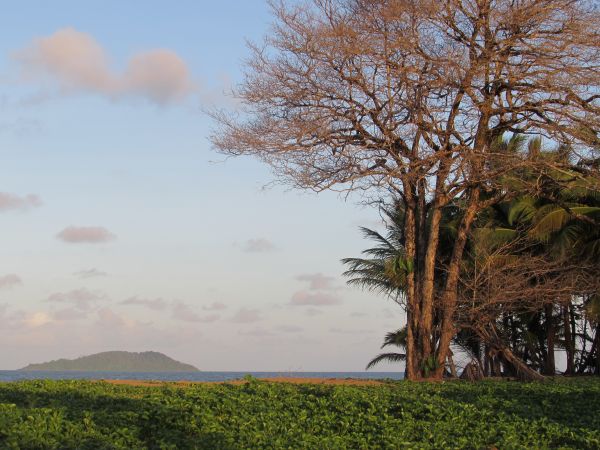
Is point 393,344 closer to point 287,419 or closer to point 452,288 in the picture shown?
point 452,288

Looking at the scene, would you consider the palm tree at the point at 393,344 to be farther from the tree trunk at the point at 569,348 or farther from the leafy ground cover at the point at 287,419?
the leafy ground cover at the point at 287,419

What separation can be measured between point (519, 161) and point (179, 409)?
12.3m

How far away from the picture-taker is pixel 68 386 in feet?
49.7

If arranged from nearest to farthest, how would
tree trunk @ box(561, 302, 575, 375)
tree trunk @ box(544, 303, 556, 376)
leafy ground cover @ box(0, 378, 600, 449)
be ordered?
leafy ground cover @ box(0, 378, 600, 449) < tree trunk @ box(544, 303, 556, 376) < tree trunk @ box(561, 302, 575, 375)

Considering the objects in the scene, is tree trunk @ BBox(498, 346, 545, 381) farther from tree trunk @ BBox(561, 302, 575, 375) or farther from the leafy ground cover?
the leafy ground cover

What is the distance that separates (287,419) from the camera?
11.5 m

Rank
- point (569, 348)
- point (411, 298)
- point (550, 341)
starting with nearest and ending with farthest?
point (411, 298)
point (550, 341)
point (569, 348)

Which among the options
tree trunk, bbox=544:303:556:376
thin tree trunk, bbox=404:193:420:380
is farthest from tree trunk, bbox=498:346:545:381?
tree trunk, bbox=544:303:556:376

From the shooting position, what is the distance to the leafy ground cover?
10102 mm

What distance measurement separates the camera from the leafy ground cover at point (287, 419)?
1010 centimetres

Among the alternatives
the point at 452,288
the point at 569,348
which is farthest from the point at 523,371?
the point at 569,348

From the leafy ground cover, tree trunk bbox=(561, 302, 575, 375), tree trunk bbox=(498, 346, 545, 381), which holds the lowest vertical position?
the leafy ground cover

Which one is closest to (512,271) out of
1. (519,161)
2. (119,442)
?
(519,161)

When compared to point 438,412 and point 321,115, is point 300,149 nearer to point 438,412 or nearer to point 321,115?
point 321,115
